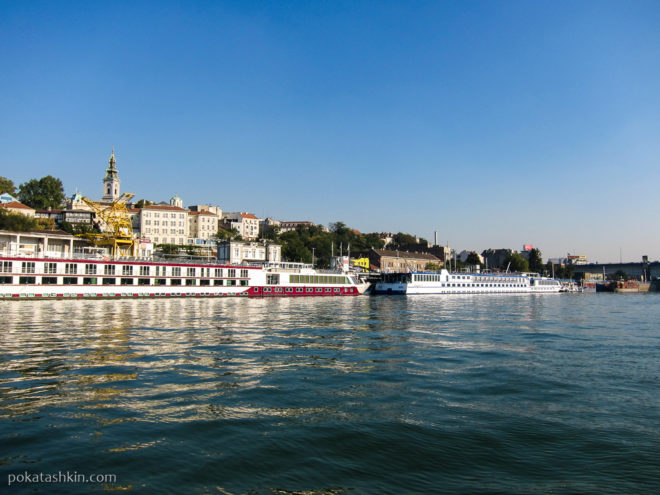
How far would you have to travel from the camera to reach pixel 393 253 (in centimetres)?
17062

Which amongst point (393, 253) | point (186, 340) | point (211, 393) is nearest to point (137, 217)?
point (393, 253)

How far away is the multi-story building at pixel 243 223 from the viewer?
607ft

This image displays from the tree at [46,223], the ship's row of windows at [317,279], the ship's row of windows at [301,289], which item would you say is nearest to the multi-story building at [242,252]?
the ship's row of windows at [317,279]

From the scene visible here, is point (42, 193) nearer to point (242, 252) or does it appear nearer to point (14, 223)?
point (14, 223)

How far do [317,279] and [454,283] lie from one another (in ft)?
116

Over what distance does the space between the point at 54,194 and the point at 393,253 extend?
117924 mm

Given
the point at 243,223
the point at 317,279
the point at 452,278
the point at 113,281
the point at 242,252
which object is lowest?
the point at 113,281

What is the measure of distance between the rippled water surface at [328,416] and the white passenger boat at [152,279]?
115 ft

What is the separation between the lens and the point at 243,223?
188250 mm

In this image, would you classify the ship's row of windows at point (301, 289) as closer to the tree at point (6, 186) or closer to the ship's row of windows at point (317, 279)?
the ship's row of windows at point (317, 279)

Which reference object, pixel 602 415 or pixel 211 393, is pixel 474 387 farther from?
pixel 211 393

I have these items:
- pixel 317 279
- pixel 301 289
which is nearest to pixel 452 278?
Result: pixel 317 279

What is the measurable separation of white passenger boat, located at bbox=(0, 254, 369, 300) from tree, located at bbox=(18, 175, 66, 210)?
105 m

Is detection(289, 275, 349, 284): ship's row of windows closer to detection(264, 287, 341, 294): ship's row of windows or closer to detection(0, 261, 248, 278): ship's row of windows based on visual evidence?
detection(264, 287, 341, 294): ship's row of windows
